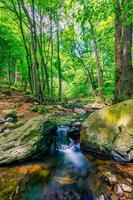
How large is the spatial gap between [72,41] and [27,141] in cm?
1477

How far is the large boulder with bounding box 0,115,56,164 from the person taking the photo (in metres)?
5.32

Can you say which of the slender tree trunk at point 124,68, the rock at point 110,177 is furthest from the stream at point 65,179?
the slender tree trunk at point 124,68

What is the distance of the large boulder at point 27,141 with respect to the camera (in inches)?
210

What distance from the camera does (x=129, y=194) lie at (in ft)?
12.6

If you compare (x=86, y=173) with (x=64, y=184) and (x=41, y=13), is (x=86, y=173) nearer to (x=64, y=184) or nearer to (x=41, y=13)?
(x=64, y=184)

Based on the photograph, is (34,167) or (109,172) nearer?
(109,172)

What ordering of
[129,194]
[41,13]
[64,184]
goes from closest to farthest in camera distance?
[129,194] < [64,184] < [41,13]

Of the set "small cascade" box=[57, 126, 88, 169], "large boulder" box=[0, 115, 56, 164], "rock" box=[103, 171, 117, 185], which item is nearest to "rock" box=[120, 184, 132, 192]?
"rock" box=[103, 171, 117, 185]

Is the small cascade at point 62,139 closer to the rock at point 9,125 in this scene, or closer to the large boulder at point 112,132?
the large boulder at point 112,132

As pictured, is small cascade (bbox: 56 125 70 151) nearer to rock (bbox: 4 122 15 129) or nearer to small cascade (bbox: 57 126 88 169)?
small cascade (bbox: 57 126 88 169)

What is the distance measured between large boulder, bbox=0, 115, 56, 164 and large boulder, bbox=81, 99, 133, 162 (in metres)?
1.16

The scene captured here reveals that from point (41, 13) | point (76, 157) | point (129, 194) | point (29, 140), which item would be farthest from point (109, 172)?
point (41, 13)

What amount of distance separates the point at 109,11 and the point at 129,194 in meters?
4.38

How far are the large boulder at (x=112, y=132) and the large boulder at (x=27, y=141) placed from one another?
116 cm
